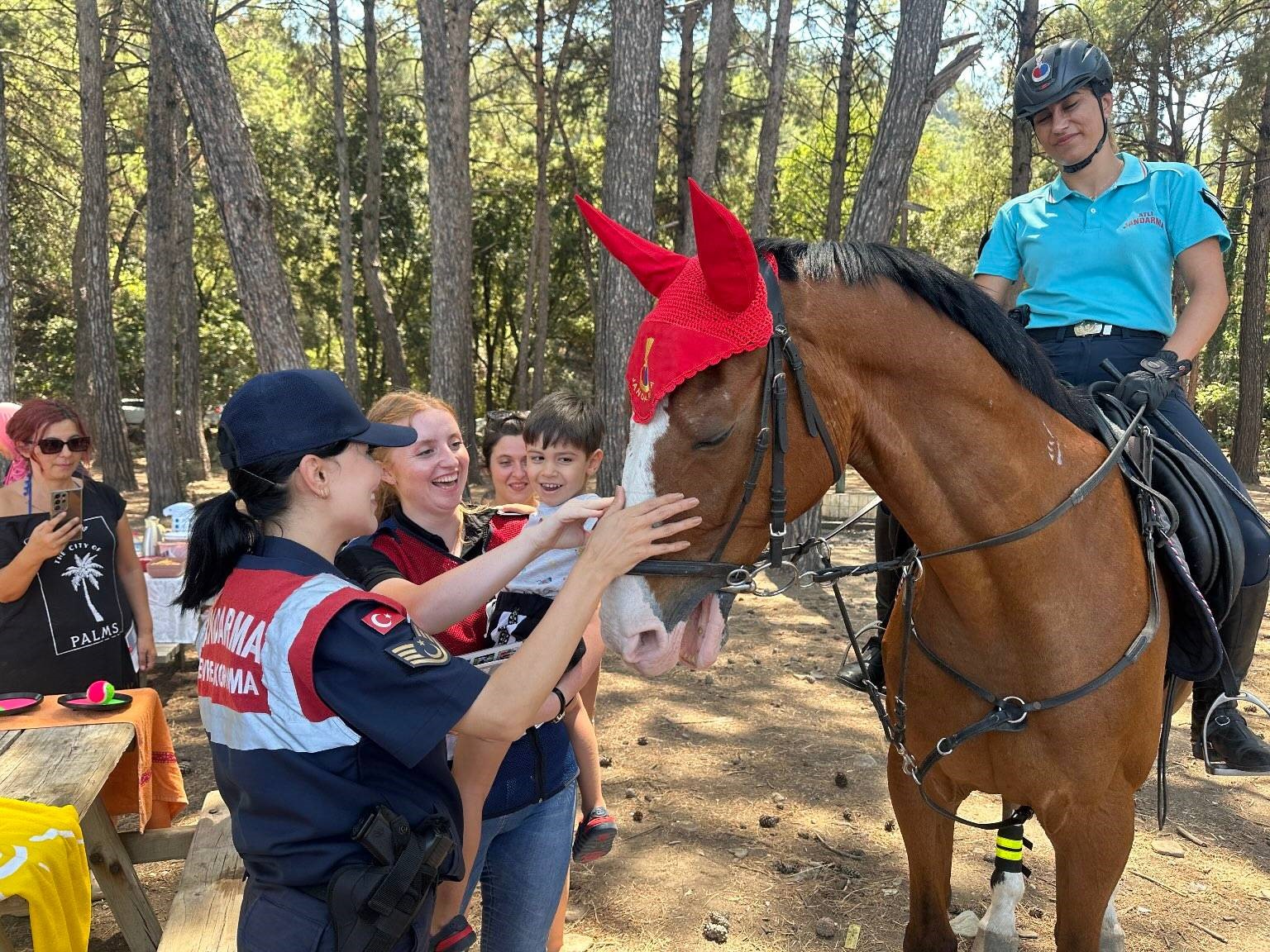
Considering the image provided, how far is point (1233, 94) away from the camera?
56.9 ft

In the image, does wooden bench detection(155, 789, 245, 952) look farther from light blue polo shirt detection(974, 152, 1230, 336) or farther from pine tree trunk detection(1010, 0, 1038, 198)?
pine tree trunk detection(1010, 0, 1038, 198)

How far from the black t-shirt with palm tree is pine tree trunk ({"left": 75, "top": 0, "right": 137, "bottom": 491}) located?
35.6 feet

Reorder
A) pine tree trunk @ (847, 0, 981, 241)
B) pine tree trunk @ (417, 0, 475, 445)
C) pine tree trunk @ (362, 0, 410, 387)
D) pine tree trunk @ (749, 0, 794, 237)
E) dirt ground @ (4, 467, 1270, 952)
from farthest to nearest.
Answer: pine tree trunk @ (362, 0, 410, 387) → pine tree trunk @ (749, 0, 794, 237) → pine tree trunk @ (417, 0, 475, 445) → pine tree trunk @ (847, 0, 981, 241) → dirt ground @ (4, 467, 1270, 952)

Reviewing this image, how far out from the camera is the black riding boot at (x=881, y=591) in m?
3.10

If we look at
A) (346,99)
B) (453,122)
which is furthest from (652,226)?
(346,99)

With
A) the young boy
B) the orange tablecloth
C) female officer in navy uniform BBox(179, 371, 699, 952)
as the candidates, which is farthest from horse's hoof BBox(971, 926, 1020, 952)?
the orange tablecloth

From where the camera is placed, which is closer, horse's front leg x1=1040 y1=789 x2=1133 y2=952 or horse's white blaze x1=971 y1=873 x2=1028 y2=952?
horse's front leg x1=1040 y1=789 x2=1133 y2=952

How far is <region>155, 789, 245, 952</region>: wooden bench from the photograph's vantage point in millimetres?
2707

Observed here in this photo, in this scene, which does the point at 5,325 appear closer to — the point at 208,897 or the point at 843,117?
the point at 208,897

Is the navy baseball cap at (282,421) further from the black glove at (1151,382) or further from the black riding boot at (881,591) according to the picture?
the black glove at (1151,382)

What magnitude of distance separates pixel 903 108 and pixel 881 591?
5662 millimetres

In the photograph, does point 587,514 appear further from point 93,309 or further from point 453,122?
point 93,309

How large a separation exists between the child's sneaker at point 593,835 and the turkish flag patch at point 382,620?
1756mm

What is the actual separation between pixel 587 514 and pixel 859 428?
0.69 meters
